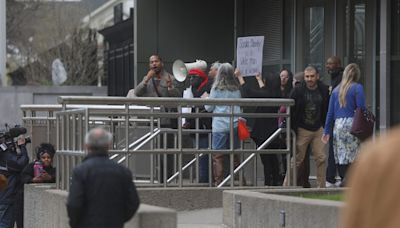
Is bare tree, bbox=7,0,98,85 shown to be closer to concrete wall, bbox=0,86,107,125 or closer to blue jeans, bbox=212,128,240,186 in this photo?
concrete wall, bbox=0,86,107,125

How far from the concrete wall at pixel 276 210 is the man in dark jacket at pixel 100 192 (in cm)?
189

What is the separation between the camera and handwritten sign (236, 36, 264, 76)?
15.1 m

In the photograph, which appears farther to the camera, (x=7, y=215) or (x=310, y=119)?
(x=7, y=215)

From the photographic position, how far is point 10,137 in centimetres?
1529

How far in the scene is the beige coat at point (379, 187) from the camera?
2.25 metres

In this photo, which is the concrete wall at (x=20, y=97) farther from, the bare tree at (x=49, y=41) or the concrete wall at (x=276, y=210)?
the bare tree at (x=49, y=41)

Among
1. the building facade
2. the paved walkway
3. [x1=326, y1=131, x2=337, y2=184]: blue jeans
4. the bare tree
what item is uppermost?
the bare tree

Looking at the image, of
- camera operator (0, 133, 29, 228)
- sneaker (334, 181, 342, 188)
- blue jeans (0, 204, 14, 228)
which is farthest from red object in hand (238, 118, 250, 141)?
blue jeans (0, 204, 14, 228)

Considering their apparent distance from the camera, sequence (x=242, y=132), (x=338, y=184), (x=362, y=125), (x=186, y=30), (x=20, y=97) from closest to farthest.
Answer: (x=362, y=125), (x=242, y=132), (x=338, y=184), (x=186, y=30), (x=20, y=97)

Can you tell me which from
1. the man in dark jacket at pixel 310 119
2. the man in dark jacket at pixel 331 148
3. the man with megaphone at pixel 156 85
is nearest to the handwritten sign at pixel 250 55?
the man with megaphone at pixel 156 85

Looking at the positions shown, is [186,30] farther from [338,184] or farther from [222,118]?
[338,184]

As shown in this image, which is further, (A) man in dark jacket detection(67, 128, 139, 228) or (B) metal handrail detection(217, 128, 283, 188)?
(B) metal handrail detection(217, 128, 283, 188)

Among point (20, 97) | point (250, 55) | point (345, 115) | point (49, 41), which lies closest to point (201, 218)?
point (345, 115)

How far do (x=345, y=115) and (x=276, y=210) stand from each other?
281cm
